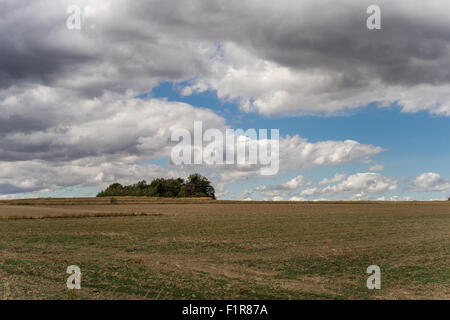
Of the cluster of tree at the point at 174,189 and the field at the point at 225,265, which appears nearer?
the field at the point at 225,265

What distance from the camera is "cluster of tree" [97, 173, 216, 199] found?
570 ft

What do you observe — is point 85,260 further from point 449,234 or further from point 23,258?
point 449,234

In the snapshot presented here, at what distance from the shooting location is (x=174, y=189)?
178m

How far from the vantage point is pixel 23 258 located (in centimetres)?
2322

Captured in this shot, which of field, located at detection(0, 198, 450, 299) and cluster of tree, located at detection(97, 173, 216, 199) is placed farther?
cluster of tree, located at detection(97, 173, 216, 199)

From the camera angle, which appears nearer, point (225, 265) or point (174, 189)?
point (225, 265)

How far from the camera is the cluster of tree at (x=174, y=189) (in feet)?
570
